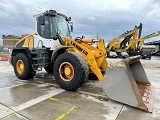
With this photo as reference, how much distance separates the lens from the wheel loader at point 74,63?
442 cm

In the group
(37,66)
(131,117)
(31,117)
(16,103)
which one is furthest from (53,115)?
(37,66)

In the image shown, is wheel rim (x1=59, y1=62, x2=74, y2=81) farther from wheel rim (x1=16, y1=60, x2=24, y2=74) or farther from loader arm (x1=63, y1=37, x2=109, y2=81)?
wheel rim (x1=16, y1=60, x2=24, y2=74)

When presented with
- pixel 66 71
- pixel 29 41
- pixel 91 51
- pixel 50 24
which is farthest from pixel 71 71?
pixel 29 41

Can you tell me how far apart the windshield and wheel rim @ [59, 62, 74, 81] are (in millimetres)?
1658

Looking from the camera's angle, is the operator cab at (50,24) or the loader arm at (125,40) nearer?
the operator cab at (50,24)

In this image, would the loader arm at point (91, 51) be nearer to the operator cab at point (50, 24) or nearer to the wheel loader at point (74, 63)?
the wheel loader at point (74, 63)

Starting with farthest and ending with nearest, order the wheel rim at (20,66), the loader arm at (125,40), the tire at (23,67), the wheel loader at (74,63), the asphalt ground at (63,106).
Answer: the loader arm at (125,40) < the wheel rim at (20,66) < the tire at (23,67) < the wheel loader at (74,63) < the asphalt ground at (63,106)

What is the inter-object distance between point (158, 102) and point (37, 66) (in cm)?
423

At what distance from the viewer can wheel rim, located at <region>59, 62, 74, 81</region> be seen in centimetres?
568

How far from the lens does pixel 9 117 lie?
365cm

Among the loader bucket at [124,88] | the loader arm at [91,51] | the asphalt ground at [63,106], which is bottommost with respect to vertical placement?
the asphalt ground at [63,106]

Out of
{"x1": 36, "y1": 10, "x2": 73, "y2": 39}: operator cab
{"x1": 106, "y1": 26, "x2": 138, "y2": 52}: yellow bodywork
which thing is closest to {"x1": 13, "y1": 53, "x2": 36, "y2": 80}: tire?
{"x1": 36, "y1": 10, "x2": 73, "y2": 39}: operator cab

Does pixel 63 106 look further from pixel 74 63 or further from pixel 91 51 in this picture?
pixel 91 51

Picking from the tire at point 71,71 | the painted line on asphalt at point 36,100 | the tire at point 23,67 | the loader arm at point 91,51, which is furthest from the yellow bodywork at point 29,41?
the painted line on asphalt at point 36,100
